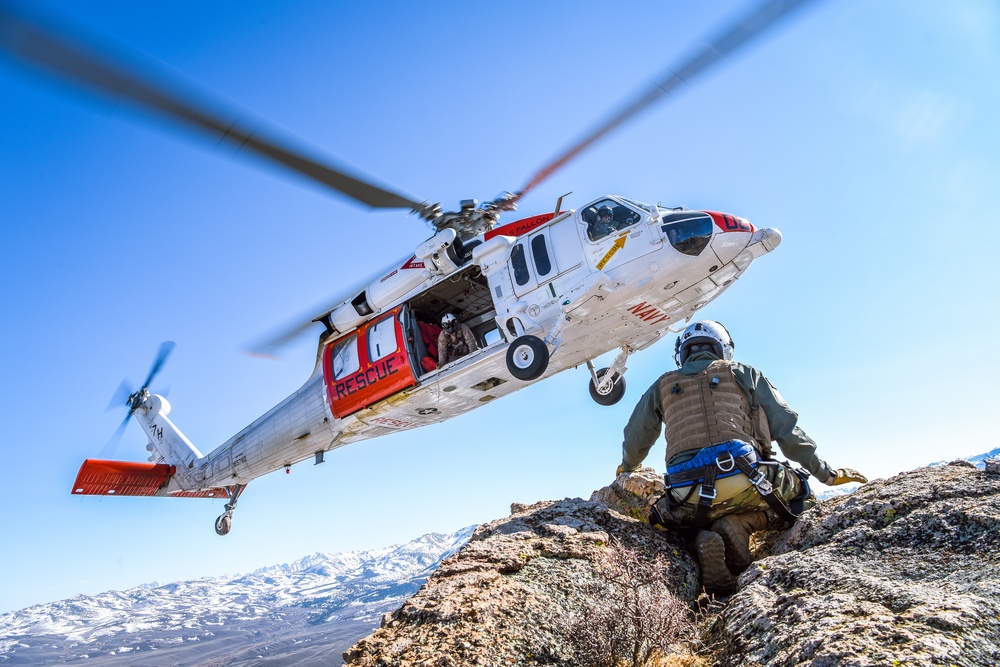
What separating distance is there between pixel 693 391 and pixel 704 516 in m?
1.02

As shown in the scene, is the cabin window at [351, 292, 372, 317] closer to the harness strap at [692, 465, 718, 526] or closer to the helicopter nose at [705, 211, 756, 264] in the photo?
the helicopter nose at [705, 211, 756, 264]

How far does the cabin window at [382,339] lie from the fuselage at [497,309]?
22 millimetres

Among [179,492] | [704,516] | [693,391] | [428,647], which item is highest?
[179,492]

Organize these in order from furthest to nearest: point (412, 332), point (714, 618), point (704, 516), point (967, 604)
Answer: point (412, 332) → point (704, 516) → point (714, 618) → point (967, 604)

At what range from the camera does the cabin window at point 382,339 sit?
11.9 metres

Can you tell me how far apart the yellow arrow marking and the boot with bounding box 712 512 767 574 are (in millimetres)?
5982

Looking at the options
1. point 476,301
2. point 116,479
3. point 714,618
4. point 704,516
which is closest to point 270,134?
point 476,301

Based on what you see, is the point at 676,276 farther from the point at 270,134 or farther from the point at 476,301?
the point at 270,134

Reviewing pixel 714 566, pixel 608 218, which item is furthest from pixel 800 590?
pixel 608 218

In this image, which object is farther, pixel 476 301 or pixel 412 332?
pixel 476 301

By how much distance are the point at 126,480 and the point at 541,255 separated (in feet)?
41.9

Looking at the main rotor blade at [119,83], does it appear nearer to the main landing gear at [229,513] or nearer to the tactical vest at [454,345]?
the tactical vest at [454,345]

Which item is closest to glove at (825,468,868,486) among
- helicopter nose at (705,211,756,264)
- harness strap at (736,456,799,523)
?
harness strap at (736,456,799,523)

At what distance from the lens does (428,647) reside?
299 cm
